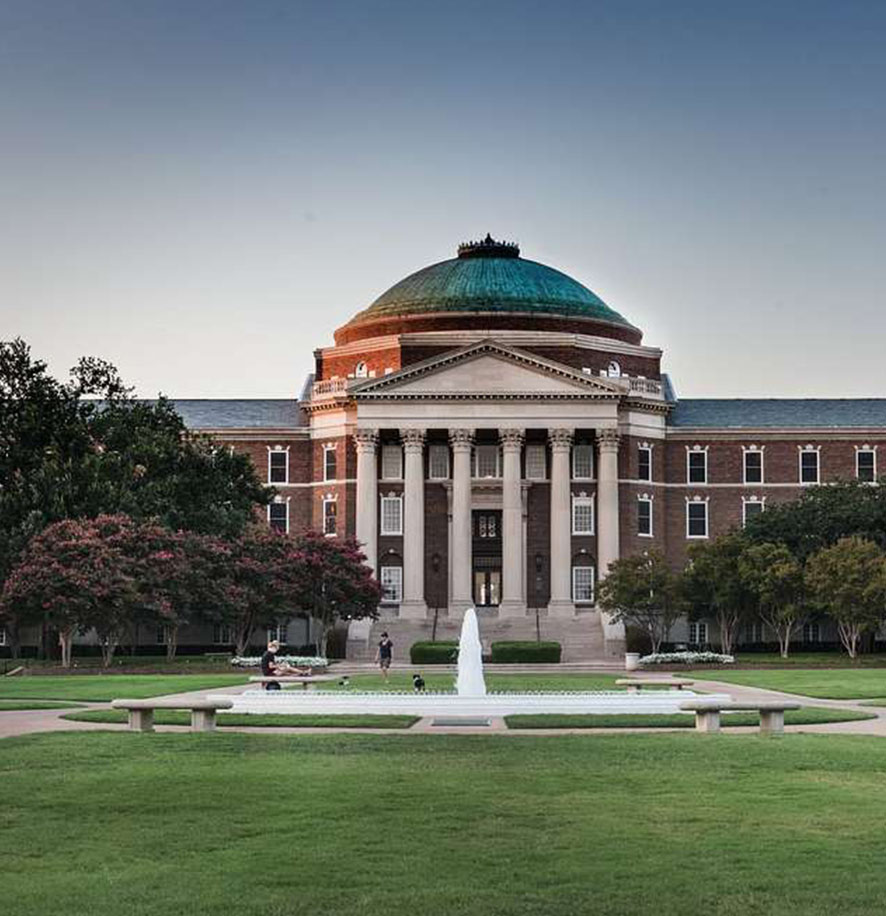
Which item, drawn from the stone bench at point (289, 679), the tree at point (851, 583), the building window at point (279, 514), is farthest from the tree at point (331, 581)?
the stone bench at point (289, 679)

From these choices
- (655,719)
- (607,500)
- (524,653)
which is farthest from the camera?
(607,500)

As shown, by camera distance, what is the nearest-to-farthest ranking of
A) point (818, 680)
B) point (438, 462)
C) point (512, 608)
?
point (818, 680)
point (512, 608)
point (438, 462)

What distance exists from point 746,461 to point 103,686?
196 ft

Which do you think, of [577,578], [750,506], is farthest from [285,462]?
[750,506]

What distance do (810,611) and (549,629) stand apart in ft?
50.1

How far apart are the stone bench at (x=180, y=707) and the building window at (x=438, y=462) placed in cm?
6994

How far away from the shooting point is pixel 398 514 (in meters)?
99.7

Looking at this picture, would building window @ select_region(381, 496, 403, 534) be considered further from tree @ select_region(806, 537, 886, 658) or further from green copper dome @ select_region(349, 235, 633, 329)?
tree @ select_region(806, 537, 886, 658)

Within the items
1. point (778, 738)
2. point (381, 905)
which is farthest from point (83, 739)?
point (381, 905)

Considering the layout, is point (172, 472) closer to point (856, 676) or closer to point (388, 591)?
point (388, 591)

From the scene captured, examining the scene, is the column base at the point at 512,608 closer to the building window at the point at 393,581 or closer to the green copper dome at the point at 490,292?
the building window at the point at 393,581

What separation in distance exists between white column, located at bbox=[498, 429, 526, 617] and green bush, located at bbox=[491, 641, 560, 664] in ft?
50.0

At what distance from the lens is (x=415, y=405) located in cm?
9825

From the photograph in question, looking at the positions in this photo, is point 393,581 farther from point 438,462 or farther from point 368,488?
point 438,462
